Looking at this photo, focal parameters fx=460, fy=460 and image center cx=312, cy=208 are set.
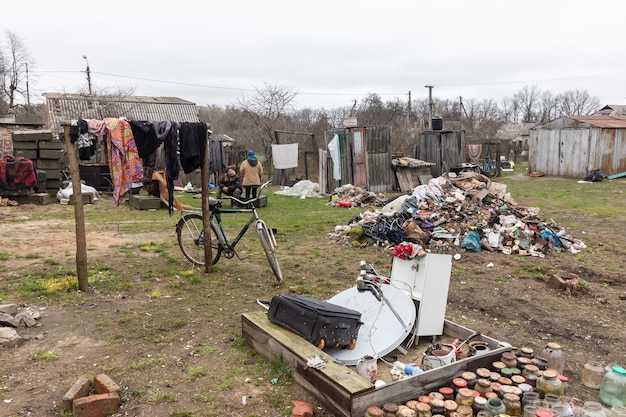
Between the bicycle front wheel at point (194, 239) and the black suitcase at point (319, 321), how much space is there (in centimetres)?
255

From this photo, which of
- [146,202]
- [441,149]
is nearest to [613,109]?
[441,149]

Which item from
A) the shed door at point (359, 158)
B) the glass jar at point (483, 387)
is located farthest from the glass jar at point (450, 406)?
the shed door at point (359, 158)

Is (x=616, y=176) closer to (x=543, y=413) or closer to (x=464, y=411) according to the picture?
(x=543, y=413)

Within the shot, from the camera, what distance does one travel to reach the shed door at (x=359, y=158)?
15.0 meters

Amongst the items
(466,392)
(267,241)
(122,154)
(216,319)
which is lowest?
(216,319)

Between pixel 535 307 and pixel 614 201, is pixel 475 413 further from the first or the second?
pixel 614 201

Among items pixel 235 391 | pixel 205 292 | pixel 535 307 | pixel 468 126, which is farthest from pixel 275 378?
pixel 468 126

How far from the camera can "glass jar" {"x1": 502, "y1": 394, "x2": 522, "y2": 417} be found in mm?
2859

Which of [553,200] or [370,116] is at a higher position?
[370,116]

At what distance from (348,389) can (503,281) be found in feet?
12.8

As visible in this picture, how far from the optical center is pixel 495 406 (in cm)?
285

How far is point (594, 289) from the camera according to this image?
557 cm

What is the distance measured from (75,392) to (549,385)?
10.2ft

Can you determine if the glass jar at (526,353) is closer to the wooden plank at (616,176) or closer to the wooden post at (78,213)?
the wooden post at (78,213)
